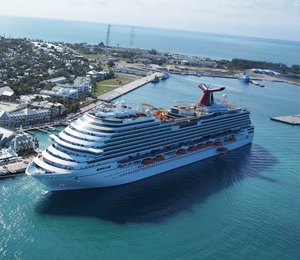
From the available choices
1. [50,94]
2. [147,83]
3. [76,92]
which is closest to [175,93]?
[147,83]

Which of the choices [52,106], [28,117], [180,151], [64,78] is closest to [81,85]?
[64,78]

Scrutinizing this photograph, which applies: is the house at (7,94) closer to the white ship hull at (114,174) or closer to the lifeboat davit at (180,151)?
the white ship hull at (114,174)

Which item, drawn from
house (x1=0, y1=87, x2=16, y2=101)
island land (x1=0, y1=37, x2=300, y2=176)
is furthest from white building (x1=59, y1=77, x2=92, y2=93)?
house (x1=0, y1=87, x2=16, y2=101)

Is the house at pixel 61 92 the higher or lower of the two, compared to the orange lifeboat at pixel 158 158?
higher

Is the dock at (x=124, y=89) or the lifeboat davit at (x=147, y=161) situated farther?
the dock at (x=124, y=89)

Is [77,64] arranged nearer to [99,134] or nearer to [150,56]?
[150,56]

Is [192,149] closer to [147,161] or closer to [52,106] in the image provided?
[147,161]

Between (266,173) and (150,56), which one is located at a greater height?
(150,56)

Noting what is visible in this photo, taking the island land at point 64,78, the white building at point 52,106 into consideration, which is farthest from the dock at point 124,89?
the white building at point 52,106
